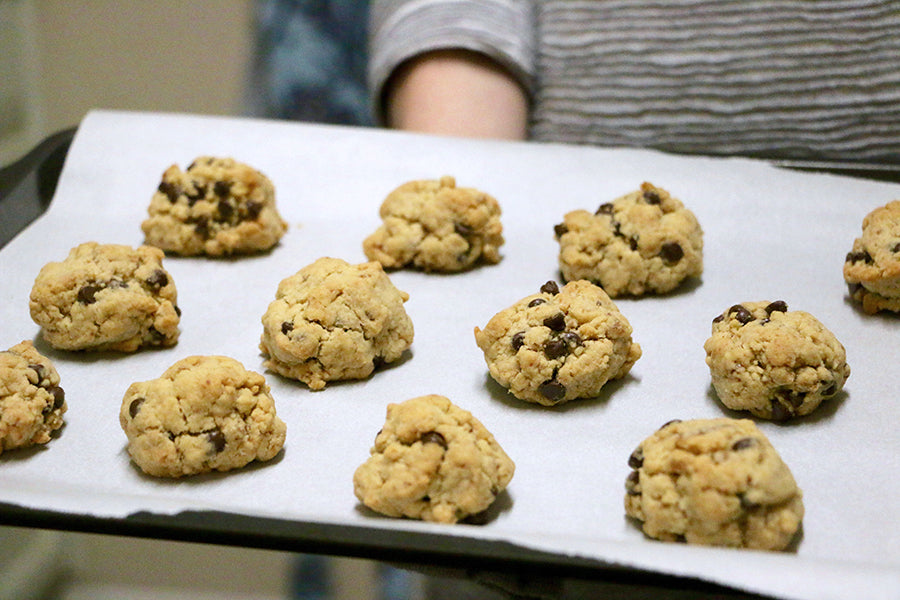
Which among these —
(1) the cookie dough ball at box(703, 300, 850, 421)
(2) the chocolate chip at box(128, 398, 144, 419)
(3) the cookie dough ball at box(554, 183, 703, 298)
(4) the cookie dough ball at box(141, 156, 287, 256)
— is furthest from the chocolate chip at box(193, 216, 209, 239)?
(1) the cookie dough ball at box(703, 300, 850, 421)

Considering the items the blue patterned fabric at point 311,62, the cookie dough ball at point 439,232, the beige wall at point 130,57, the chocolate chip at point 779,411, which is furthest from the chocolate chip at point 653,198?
the beige wall at point 130,57

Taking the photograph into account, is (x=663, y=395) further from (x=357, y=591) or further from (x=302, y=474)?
(x=357, y=591)

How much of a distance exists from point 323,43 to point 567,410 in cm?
191

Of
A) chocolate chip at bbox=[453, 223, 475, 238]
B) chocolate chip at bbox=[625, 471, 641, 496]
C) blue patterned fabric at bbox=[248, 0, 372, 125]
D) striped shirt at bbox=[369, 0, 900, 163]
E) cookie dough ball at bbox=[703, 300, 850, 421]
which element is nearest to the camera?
chocolate chip at bbox=[625, 471, 641, 496]

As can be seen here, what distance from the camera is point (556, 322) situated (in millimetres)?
1716

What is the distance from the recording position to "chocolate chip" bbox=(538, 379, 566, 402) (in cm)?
167

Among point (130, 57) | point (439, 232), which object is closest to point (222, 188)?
point (439, 232)

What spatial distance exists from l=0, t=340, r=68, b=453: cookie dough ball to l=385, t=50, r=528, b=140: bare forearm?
4.10ft

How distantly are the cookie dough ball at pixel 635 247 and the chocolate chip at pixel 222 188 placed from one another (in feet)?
2.50

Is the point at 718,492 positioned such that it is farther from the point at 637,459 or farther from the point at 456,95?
the point at 456,95

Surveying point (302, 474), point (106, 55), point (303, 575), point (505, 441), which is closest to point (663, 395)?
point (505, 441)

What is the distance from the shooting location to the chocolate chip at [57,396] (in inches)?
62.9

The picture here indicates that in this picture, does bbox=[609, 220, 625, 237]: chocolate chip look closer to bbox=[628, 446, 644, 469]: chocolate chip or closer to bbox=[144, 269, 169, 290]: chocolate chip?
bbox=[628, 446, 644, 469]: chocolate chip

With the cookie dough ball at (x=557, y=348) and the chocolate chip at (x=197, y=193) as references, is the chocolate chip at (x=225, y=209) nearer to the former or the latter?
the chocolate chip at (x=197, y=193)
